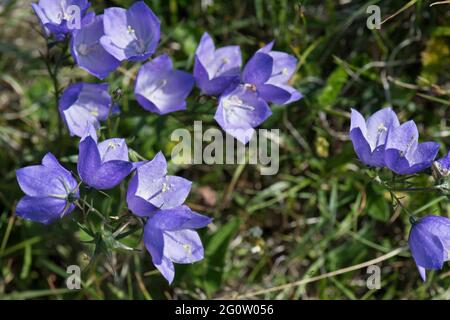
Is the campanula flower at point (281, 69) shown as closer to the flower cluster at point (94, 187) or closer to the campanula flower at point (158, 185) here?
the campanula flower at point (158, 185)

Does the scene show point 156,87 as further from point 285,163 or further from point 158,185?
point 285,163

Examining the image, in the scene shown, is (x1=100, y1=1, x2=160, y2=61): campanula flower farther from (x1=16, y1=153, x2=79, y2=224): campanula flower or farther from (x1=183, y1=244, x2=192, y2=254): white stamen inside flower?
(x1=183, y1=244, x2=192, y2=254): white stamen inside flower

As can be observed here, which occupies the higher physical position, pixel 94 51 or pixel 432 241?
pixel 94 51

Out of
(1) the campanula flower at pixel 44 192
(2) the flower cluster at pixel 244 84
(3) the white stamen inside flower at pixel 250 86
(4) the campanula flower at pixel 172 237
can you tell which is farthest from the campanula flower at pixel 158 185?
(3) the white stamen inside flower at pixel 250 86

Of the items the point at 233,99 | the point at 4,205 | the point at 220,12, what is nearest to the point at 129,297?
the point at 4,205

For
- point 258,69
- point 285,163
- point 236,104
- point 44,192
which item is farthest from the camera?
point 285,163

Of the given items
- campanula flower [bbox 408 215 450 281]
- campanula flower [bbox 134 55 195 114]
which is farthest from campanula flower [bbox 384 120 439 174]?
campanula flower [bbox 134 55 195 114]

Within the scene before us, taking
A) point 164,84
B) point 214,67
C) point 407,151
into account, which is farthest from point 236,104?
point 407,151
